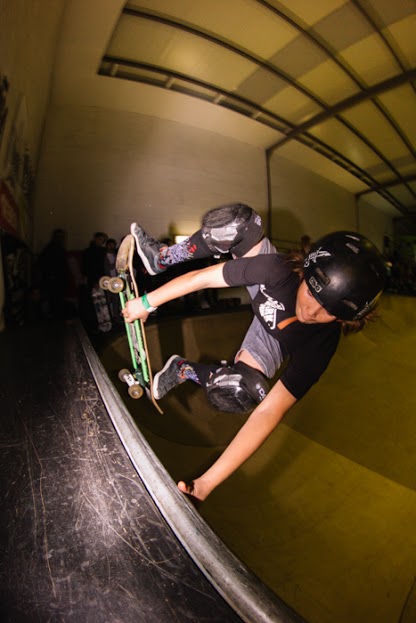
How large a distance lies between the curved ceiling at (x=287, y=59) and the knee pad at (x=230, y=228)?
568 cm

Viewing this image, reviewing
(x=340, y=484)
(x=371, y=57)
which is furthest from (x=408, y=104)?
(x=340, y=484)

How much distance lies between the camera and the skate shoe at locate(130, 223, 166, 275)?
2027 millimetres

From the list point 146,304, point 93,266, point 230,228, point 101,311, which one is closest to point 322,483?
point 146,304

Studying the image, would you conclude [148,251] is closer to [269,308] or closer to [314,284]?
[269,308]

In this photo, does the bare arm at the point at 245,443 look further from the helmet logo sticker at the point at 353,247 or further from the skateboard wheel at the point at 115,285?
the skateboard wheel at the point at 115,285

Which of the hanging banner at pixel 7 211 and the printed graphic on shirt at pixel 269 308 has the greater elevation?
the hanging banner at pixel 7 211

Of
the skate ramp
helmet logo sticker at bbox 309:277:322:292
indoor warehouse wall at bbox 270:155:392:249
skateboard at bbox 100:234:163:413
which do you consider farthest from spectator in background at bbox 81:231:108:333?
indoor warehouse wall at bbox 270:155:392:249

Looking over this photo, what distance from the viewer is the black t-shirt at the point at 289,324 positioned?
1472 mm

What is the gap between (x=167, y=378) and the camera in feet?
6.68

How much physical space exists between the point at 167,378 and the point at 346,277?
1382mm

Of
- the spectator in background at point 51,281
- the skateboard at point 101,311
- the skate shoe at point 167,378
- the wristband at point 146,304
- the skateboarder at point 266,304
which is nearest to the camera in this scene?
the skateboarder at point 266,304

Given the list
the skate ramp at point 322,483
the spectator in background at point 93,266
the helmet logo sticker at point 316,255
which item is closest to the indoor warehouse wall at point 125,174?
the spectator in background at point 93,266

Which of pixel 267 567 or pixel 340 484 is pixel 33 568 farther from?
pixel 340 484

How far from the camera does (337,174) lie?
11.5 m
